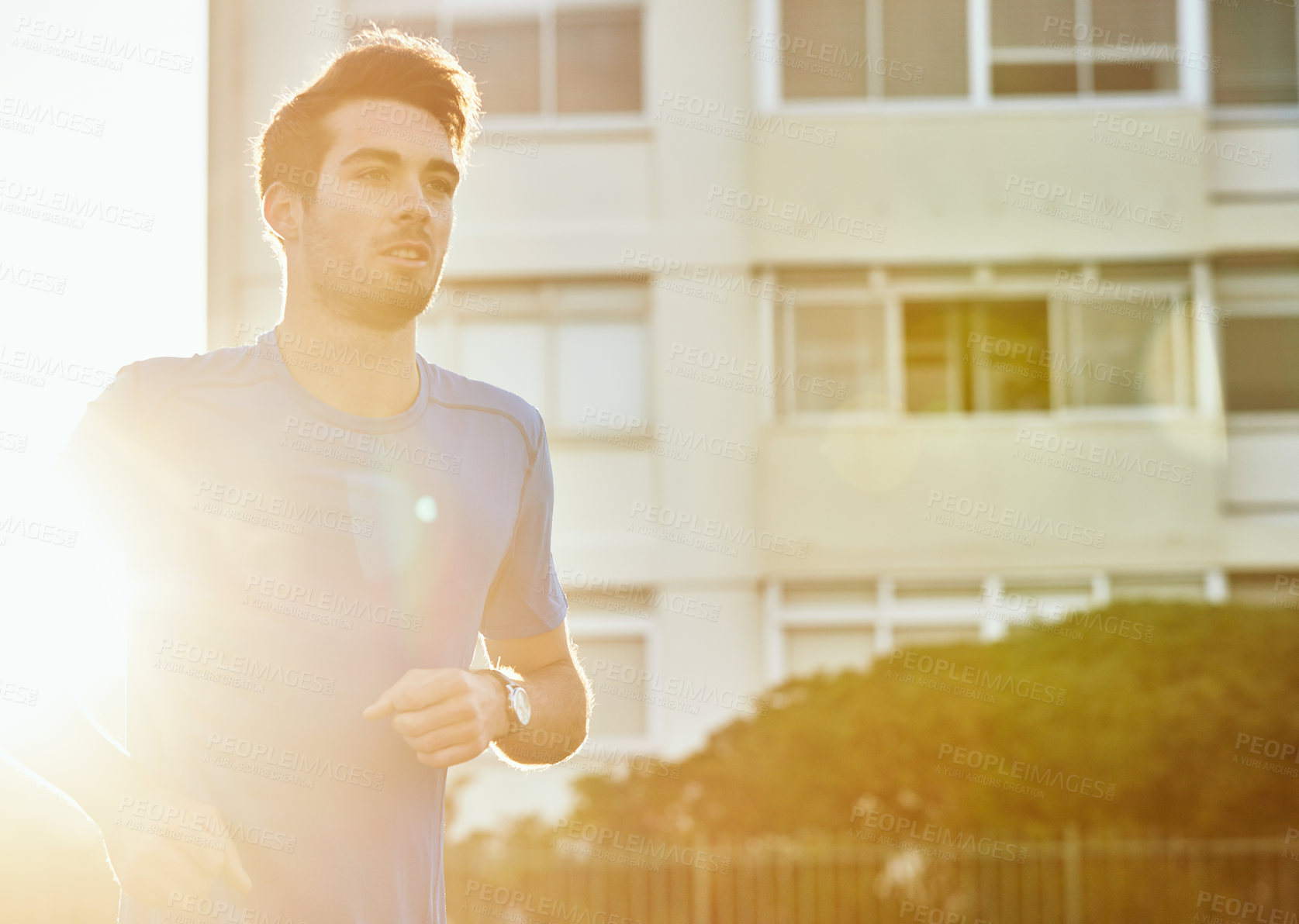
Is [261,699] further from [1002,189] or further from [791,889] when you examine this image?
[1002,189]

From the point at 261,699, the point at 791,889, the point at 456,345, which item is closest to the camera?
the point at 261,699

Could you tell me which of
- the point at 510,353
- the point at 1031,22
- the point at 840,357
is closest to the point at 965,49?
the point at 1031,22

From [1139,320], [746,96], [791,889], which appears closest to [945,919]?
[791,889]

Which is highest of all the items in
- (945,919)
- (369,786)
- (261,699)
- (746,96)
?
(746,96)

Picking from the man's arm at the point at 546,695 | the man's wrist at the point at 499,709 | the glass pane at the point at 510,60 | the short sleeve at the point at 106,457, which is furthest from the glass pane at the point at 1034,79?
the short sleeve at the point at 106,457

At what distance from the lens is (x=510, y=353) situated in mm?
13750

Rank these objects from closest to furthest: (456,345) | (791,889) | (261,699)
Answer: (261,699) < (791,889) < (456,345)

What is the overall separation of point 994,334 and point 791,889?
6409mm

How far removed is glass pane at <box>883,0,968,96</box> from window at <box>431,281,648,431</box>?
3513 mm

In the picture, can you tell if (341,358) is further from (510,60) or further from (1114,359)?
(1114,359)

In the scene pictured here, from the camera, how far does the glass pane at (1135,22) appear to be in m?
14.3

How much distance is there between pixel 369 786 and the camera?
6.74 feet

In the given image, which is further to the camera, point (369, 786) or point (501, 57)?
point (501, 57)

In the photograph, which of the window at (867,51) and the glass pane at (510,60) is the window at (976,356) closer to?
the window at (867,51)
